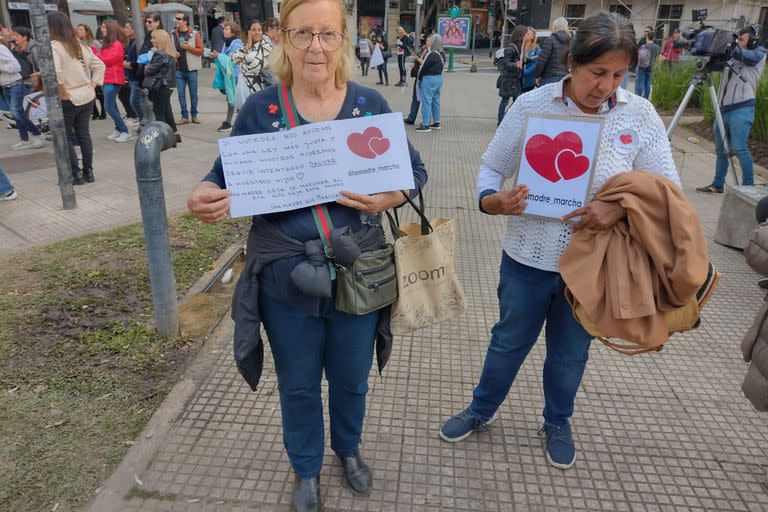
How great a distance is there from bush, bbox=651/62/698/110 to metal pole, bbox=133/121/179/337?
11841 mm

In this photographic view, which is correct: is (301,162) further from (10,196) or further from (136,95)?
(136,95)

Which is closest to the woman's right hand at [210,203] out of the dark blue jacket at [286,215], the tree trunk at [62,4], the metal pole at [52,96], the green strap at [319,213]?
the dark blue jacket at [286,215]

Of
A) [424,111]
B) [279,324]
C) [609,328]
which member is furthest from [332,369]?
[424,111]

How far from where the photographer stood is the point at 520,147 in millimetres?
2281

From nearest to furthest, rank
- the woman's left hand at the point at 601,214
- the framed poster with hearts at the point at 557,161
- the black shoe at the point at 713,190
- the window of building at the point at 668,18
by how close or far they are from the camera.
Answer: the woman's left hand at the point at 601,214, the framed poster with hearts at the point at 557,161, the black shoe at the point at 713,190, the window of building at the point at 668,18

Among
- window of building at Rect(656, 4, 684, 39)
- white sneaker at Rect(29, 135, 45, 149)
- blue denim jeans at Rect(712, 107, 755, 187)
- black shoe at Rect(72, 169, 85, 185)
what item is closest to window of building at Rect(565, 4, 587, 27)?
window of building at Rect(656, 4, 684, 39)

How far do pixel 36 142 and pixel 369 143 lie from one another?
27.2 ft

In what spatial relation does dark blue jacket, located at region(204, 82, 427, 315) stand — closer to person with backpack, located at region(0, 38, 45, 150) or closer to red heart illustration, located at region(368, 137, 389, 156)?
red heart illustration, located at region(368, 137, 389, 156)

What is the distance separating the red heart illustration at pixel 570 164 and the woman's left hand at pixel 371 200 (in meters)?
0.63

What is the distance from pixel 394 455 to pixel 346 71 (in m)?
1.66

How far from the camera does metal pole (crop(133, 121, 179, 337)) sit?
122 inches

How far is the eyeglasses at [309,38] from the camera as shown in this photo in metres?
1.89

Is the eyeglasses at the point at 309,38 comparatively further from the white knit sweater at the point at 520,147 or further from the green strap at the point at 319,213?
the white knit sweater at the point at 520,147

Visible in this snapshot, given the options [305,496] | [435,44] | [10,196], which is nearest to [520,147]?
[305,496]
